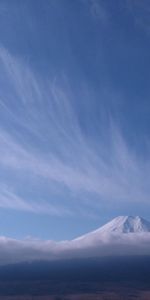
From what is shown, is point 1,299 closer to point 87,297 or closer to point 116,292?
point 87,297

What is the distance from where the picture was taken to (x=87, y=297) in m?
138

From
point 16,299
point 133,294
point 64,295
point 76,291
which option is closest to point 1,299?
point 16,299

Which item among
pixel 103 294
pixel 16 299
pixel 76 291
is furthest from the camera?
pixel 76 291

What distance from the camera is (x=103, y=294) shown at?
471 feet

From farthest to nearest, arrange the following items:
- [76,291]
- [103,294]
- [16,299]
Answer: [76,291] < [103,294] < [16,299]

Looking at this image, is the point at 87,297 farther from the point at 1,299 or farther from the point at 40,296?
the point at 1,299

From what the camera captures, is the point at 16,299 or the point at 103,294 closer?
the point at 16,299

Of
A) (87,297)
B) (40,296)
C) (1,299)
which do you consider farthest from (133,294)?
(1,299)

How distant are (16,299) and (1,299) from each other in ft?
19.8

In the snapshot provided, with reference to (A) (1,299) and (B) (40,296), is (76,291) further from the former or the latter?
(A) (1,299)

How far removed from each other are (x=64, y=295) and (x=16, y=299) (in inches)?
714

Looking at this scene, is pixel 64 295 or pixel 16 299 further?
pixel 64 295

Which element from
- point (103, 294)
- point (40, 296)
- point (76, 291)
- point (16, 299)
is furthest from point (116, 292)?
point (16, 299)

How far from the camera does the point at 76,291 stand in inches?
6171
